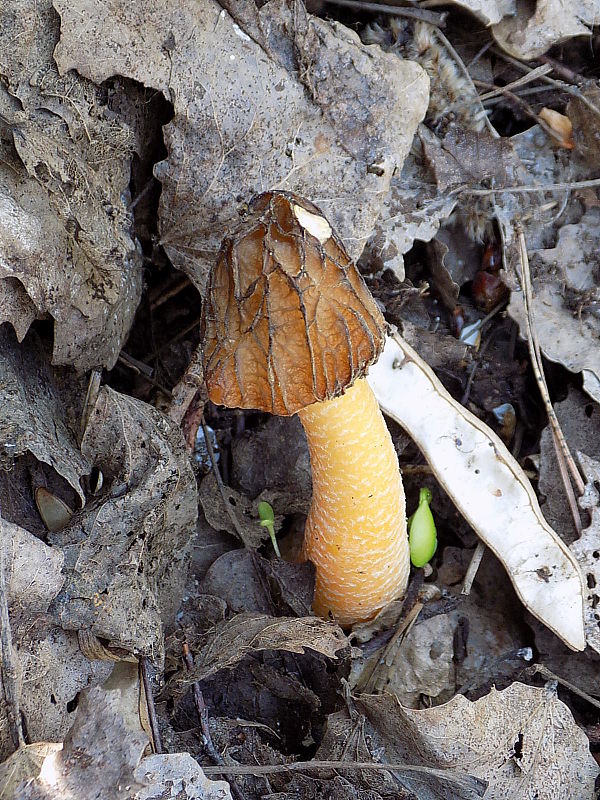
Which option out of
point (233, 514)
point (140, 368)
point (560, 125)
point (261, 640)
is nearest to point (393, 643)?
point (261, 640)

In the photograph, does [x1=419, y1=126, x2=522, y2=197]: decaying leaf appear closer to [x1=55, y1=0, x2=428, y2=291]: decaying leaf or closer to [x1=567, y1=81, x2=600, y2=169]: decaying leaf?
[x1=55, y1=0, x2=428, y2=291]: decaying leaf

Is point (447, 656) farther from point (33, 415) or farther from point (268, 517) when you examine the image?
point (33, 415)

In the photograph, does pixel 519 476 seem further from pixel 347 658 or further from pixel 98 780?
pixel 98 780

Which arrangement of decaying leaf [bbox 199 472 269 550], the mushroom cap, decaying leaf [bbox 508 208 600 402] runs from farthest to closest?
decaying leaf [bbox 508 208 600 402] < decaying leaf [bbox 199 472 269 550] < the mushroom cap

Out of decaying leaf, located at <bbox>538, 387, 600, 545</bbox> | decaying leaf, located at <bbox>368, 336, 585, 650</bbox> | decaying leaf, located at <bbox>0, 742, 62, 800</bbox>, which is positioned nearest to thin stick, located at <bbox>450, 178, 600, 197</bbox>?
decaying leaf, located at <bbox>368, 336, 585, 650</bbox>

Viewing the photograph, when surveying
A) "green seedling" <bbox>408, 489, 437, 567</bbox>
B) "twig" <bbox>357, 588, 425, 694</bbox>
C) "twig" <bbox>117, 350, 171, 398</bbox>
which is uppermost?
"twig" <bbox>117, 350, 171, 398</bbox>

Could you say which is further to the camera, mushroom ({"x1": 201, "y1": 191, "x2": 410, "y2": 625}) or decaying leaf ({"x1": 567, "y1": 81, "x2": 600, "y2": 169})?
decaying leaf ({"x1": 567, "y1": 81, "x2": 600, "y2": 169})

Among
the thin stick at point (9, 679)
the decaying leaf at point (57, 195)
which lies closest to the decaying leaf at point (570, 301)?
the decaying leaf at point (57, 195)
